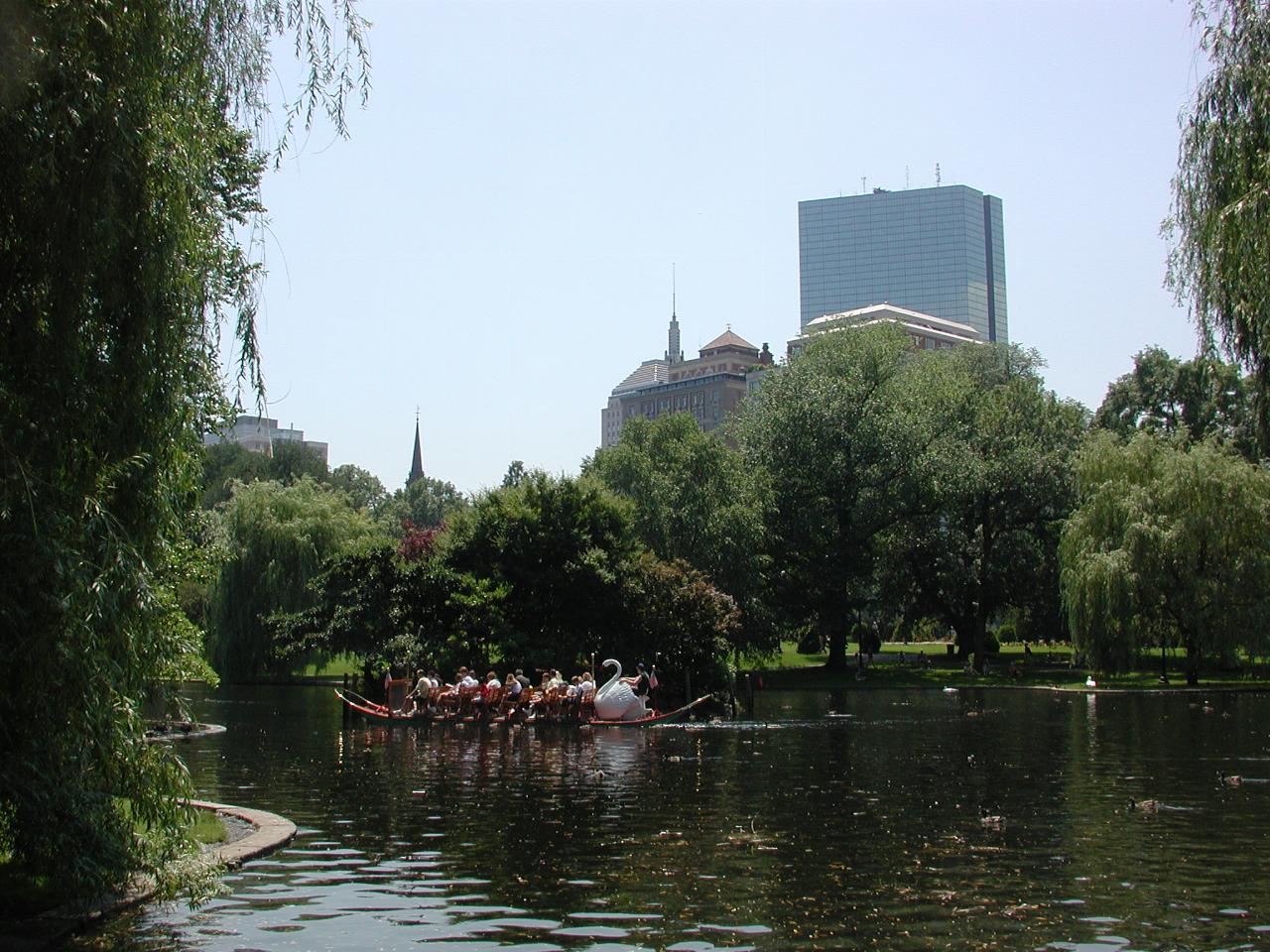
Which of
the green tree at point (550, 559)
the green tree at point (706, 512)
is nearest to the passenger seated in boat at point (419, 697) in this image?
the green tree at point (550, 559)

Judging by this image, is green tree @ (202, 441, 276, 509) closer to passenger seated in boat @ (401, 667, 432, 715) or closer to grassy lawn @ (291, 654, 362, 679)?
grassy lawn @ (291, 654, 362, 679)

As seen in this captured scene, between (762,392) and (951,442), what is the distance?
996 cm

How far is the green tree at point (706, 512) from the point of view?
58.8m

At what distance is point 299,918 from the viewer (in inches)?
472

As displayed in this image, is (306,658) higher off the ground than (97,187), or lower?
lower

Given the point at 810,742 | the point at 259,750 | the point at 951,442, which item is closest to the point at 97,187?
the point at 259,750

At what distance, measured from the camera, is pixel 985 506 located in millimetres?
67000

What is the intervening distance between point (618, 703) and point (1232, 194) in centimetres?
2602

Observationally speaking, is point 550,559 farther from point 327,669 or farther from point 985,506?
point 327,669

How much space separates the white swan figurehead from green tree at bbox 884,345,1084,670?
28.4m

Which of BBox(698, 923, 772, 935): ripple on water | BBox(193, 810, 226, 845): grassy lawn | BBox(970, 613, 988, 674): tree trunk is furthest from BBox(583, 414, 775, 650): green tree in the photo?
BBox(698, 923, 772, 935): ripple on water

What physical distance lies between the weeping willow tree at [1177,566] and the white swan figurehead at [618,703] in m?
23.3

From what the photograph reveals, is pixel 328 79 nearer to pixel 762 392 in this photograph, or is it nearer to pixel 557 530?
pixel 557 530

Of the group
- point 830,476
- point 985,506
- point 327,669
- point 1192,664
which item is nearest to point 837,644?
point 830,476
